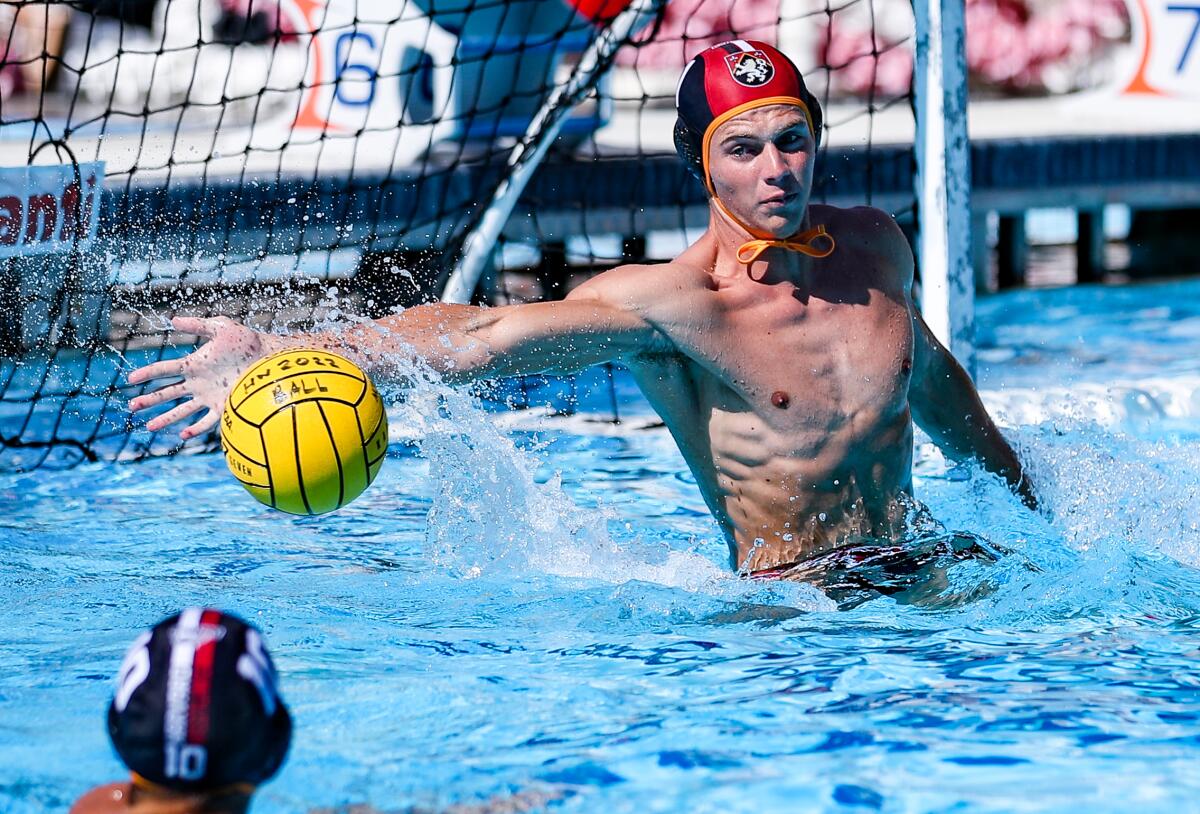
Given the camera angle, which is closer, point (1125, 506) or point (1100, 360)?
point (1125, 506)

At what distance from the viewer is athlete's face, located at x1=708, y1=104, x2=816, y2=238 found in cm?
293

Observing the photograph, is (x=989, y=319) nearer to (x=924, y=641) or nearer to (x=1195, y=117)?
(x=1195, y=117)

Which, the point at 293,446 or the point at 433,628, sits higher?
the point at 293,446

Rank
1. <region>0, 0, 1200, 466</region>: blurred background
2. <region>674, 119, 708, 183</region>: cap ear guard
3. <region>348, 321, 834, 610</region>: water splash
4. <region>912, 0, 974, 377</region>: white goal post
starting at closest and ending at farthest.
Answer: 1. <region>674, 119, 708, 183</region>: cap ear guard
2. <region>348, 321, 834, 610</region>: water splash
3. <region>912, 0, 974, 377</region>: white goal post
4. <region>0, 0, 1200, 466</region>: blurred background

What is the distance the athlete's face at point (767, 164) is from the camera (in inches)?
115

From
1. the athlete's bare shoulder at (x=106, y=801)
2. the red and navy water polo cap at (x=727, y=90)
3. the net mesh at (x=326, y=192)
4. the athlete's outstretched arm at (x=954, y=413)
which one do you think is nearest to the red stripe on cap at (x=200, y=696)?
the athlete's bare shoulder at (x=106, y=801)

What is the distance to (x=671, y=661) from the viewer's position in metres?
2.73

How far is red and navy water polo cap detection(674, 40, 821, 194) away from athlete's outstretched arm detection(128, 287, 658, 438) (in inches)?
15.1

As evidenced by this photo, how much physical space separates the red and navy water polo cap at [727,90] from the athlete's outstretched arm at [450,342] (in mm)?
383

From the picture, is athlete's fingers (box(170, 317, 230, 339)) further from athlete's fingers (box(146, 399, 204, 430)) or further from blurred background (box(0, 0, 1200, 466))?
blurred background (box(0, 0, 1200, 466))

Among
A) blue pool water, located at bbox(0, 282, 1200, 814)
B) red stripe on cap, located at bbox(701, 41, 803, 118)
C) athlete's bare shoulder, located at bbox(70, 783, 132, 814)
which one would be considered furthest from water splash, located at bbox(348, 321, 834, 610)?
athlete's bare shoulder, located at bbox(70, 783, 132, 814)

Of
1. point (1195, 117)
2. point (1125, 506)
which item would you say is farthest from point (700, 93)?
point (1195, 117)

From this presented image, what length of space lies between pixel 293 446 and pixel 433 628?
533mm

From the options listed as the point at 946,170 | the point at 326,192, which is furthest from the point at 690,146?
the point at 326,192
